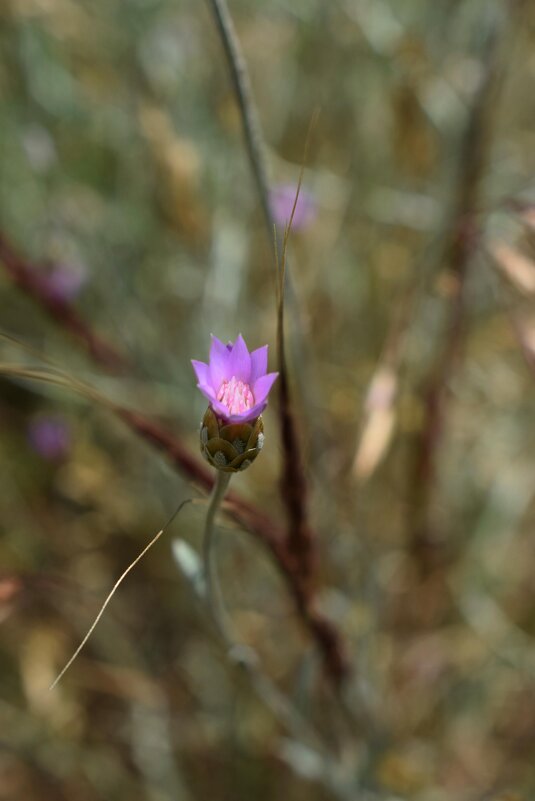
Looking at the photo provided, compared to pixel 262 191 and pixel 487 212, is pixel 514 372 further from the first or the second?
pixel 262 191

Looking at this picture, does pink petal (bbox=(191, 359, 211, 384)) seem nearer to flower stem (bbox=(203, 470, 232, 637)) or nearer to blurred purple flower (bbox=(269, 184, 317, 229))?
flower stem (bbox=(203, 470, 232, 637))

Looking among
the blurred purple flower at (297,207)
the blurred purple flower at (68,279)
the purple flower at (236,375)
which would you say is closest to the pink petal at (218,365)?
the purple flower at (236,375)

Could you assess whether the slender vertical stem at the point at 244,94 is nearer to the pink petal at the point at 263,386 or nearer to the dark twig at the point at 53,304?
the pink petal at the point at 263,386

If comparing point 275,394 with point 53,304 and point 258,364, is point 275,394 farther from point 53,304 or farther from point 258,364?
point 258,364

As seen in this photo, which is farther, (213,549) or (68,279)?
(68,279)

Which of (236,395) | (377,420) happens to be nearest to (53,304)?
(377,420)

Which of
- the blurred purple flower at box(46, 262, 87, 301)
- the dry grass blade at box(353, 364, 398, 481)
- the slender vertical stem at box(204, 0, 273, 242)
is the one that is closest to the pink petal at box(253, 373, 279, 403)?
the slender vertical stem at box(204, 0, 273, 242)
